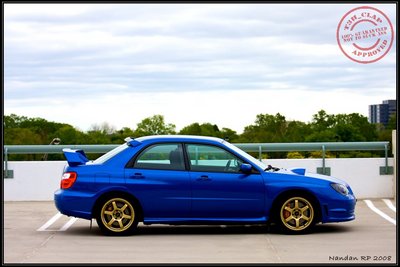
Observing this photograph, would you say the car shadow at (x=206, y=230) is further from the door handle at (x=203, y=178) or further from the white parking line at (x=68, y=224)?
the door handle at (x=203, y=178)

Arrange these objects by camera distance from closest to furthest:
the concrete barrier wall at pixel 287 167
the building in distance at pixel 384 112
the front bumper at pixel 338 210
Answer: the front bumper at pixel 338 210
the concrete barrier wall at pixel 287 167
the building in distance at pixel 384 112

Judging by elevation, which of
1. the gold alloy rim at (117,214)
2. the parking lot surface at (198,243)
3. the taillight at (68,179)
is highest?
the taillight at (68,179)

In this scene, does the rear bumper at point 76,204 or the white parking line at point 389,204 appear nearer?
the rear bumper at point 76,204

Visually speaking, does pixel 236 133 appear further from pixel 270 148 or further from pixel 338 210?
pixel 338 210

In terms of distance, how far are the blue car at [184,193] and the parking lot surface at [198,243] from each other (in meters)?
0.26

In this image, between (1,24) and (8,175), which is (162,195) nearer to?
(1,24)

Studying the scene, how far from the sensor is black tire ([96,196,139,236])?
43.5 ft

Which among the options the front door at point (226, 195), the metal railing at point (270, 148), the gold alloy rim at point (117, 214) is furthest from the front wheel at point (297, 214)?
the metal railing at point (270, 148)

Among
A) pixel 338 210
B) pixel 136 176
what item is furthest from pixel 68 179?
pixel 338 210

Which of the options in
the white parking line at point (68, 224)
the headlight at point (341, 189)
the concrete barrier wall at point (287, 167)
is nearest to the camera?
the headlight at point (341, 189)

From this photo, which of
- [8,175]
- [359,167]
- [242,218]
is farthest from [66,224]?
[359,167]

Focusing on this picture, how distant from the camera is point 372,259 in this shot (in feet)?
35.9

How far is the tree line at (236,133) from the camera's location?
2913 inches

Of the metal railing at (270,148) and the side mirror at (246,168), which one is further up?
the metal railing at (270,148)
